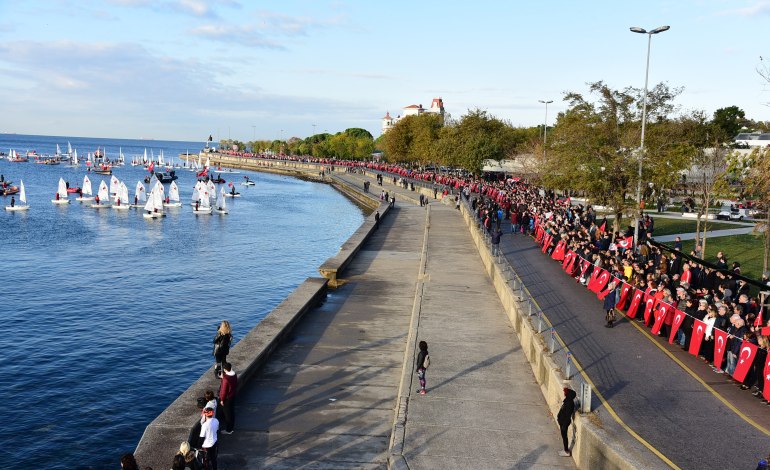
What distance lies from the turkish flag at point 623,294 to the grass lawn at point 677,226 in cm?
2177

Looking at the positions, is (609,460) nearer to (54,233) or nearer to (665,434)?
(665,434)

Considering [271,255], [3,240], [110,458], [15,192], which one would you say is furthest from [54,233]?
[110,458]

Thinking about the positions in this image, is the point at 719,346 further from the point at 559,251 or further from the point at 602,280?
the point at 559,251

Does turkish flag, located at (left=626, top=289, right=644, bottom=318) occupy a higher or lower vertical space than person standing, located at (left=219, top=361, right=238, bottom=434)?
higher

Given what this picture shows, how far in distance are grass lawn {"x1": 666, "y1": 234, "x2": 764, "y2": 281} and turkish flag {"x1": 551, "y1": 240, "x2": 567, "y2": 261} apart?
7775mm

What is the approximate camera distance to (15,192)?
9288 centimetres

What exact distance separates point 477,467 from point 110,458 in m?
11.2

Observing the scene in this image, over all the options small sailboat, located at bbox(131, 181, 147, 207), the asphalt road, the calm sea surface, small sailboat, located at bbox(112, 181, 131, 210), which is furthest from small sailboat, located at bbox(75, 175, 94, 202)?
the asphalt road

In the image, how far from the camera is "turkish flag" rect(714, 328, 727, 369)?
16.0 metres

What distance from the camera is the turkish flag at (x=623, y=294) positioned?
2189cm

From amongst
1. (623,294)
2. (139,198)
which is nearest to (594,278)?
(623,294)

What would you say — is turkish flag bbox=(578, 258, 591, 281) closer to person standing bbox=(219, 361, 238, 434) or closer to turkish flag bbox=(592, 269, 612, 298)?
turkish flag bbox=(592, 269, 612, 298)

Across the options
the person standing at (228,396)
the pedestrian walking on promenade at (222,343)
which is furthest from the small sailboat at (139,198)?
the person standing at (228,396)

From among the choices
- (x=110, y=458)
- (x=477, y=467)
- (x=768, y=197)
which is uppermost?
(x=768, y=197)
